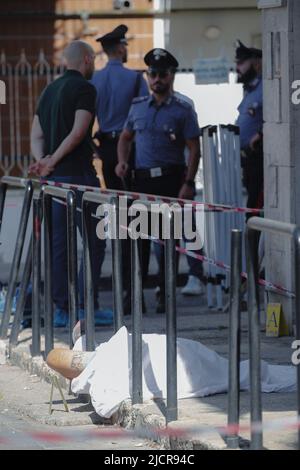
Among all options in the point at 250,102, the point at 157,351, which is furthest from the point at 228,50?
the point at 157,351

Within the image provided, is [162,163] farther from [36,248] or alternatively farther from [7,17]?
[7,17]

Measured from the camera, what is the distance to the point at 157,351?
716 cm

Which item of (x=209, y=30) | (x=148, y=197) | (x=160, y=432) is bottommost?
(x=160, y=432)

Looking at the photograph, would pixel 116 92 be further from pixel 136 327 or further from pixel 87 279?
pixel 136 327

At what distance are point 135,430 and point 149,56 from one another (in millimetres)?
4631

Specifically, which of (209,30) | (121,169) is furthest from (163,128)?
(209,30)

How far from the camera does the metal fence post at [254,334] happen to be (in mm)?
5637

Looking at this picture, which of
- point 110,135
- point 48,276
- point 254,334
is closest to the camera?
point 254,334

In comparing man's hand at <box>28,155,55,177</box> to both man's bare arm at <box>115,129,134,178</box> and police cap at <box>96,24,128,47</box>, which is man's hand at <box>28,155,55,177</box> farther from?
police cap at <box>96,24,128,47</box>

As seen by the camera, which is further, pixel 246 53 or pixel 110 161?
pixel 246 53

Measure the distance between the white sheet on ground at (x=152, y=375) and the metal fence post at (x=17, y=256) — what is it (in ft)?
6.93

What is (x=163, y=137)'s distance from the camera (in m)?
10.5

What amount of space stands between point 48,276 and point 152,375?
4.74ft

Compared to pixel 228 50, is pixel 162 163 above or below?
below
